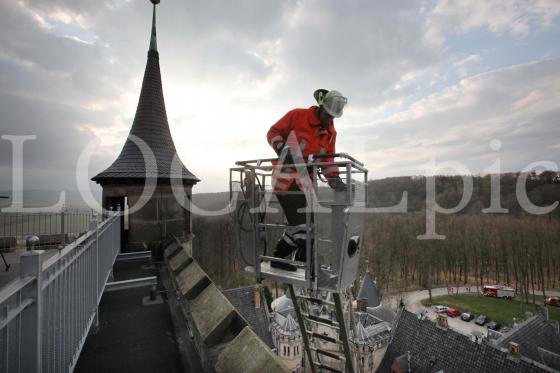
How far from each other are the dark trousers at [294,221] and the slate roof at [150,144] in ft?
24.9

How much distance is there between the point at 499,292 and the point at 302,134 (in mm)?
60368

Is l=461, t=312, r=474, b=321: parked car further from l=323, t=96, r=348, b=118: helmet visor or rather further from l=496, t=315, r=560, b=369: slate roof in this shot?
l=323, t=96, r=348, b=118: helmet visor

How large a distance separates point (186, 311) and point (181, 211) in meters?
5.98

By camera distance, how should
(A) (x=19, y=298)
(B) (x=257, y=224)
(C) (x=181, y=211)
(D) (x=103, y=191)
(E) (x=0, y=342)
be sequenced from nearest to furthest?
(E) (x=0, y=342) → (A) (x=19, y=298) → (B) (x=257, y=224) → (D) (x=103, y=191) → (C) (x=181, y=211)

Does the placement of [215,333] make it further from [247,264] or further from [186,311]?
[186,311]

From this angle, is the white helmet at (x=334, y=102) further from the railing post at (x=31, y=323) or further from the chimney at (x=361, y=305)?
the chimney at (x=361, y=305)

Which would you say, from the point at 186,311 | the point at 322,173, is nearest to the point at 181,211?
the point at 186,311

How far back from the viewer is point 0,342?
1.81 metres

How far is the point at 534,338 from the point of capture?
22719 millimetres

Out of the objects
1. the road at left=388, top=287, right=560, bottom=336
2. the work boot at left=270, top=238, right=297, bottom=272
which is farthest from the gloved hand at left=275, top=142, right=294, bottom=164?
the road at left=388, top=287, right=560, bottom=336

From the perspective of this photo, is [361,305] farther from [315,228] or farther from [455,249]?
[455,249]

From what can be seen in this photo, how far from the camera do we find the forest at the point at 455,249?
4656 cm

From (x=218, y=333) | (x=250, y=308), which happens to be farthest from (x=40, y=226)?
(x=250, y=308)

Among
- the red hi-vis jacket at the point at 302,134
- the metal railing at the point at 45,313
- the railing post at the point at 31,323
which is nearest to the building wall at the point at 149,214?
the metal railing at the point at 45,313
